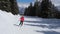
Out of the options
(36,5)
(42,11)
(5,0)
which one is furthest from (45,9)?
(36,5)

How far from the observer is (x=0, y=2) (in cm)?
6581

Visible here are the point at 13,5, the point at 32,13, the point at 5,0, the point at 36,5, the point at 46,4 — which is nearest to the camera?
the point at 5,0

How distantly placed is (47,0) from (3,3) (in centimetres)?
2997

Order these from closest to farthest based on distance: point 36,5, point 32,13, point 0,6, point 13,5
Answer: point 0,6
point 13,5
point 36,5
point 32,13

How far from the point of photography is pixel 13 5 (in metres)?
82.2

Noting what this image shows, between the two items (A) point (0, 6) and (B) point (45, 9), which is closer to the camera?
(A) point (0, 6)

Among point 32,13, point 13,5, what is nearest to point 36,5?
point 32,13

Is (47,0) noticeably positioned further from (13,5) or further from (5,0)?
(5,0)

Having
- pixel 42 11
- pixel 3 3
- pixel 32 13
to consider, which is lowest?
pixel 32 13

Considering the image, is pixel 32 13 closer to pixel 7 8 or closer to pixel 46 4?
pixel 46 4

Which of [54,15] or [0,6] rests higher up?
[0,6]

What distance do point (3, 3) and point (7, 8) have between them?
6.36 feet

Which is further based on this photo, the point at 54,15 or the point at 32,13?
the point at 32,13

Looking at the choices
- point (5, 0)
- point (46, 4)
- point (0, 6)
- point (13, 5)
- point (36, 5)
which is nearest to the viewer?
point (0, 6)
